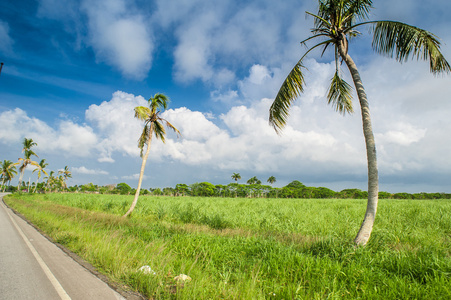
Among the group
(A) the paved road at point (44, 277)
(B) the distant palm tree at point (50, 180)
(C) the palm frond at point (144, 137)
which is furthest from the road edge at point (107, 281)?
(B) the distant palm tree at point (50, 180)

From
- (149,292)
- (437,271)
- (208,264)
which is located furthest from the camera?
(208,264)

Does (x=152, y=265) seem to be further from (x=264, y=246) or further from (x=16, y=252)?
(x=16, y=252)

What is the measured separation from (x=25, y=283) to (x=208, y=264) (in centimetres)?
363

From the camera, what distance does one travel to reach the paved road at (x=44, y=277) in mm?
3867

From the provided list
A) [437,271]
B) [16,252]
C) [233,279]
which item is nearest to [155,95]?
[16,252]

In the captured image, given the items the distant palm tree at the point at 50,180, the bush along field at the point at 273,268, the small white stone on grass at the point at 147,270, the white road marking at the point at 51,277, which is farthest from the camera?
the distant palm tree at the point at 50,180

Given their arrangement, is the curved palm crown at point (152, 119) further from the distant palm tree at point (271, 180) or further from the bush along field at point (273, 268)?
the distant palm tree at point (271, 180)

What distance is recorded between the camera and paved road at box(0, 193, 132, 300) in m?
3.87

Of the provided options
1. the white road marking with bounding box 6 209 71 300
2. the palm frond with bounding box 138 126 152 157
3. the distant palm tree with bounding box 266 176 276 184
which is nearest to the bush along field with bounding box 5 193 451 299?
the white road marking with bounding box 6 209 71 300

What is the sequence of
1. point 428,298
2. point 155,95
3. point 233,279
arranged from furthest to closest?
point 155,95, point 233,279, point 428,298

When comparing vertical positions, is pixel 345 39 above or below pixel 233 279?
above

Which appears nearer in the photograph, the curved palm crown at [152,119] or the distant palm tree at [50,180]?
the curved palm crown at [152,119]

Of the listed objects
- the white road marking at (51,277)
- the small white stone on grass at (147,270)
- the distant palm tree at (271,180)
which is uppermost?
the distant palm tree at (271,180)

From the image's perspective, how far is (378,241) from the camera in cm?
611
